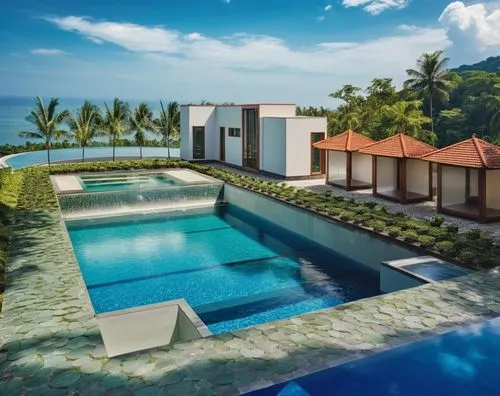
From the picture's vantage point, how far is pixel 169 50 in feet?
126

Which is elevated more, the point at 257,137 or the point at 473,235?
the point at 257,137

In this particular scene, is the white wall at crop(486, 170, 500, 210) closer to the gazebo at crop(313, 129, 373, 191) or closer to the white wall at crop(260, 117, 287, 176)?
the gazebo at crop(313, 129, 373, 191)

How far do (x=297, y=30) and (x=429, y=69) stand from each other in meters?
12.3

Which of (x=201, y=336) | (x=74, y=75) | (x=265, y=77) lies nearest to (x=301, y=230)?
(x=201, y=336)

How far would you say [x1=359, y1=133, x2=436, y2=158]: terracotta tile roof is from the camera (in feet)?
51.5

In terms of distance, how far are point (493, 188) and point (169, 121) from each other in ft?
70.1

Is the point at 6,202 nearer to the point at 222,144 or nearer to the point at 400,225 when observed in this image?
the point at 400,225

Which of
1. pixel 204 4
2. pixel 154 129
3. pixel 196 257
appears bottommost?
pixel 196 257

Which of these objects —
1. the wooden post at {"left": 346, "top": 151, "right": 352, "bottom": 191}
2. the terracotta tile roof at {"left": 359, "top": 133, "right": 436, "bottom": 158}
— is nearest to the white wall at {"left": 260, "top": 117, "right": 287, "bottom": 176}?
the wooden post at {"left": 346, "top": 151, "right": 352, "bottom": 191}

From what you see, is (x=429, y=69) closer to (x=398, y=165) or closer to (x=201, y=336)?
(x=398, y=165)

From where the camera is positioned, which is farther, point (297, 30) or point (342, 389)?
point (297, 30)

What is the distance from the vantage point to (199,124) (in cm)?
2798

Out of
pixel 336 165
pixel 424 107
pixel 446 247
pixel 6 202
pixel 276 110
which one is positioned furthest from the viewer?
pixel 424 107

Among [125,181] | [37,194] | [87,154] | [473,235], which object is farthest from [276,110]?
[87,154]
